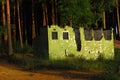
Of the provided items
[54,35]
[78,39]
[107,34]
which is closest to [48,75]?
[54,35]

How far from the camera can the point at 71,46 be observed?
31375 mm

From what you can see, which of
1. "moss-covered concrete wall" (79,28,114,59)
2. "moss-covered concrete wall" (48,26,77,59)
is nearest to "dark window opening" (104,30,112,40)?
"moss-covered concrete wall" (79,28,114,59)

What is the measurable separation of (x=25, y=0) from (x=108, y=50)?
20.9m

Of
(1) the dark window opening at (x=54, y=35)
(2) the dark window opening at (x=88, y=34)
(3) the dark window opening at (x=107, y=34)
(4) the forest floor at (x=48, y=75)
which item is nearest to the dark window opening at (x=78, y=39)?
(2) the dark window opening at (x=88, y=34)

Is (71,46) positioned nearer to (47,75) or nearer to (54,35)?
(54,35)

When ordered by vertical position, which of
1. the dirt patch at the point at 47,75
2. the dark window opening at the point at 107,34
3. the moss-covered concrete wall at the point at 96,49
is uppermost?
the dark window opening at the point at 107,34

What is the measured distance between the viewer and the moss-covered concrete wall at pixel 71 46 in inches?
1214

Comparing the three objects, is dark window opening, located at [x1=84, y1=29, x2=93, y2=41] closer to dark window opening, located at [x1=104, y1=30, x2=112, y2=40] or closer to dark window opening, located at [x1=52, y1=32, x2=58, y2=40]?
dark window opening, located at [x1=104, y1=30, x2=112, y2=40]

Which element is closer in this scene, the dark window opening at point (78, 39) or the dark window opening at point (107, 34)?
the dark window opening at point (78, 39)

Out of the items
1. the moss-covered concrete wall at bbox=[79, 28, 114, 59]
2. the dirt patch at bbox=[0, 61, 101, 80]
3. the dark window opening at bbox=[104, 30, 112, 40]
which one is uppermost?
the dark window opening at bbox=[104, 30, 112, 40]

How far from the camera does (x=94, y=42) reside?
32.2 meters

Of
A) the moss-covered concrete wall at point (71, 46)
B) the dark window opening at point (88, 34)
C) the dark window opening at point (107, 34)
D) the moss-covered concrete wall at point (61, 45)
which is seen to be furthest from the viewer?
the dark window opening at point (107, 34)

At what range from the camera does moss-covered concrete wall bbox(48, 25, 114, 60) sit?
30844 millimetres

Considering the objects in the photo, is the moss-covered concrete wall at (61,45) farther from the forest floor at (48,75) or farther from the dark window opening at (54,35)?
the forest floor at (48,75)
